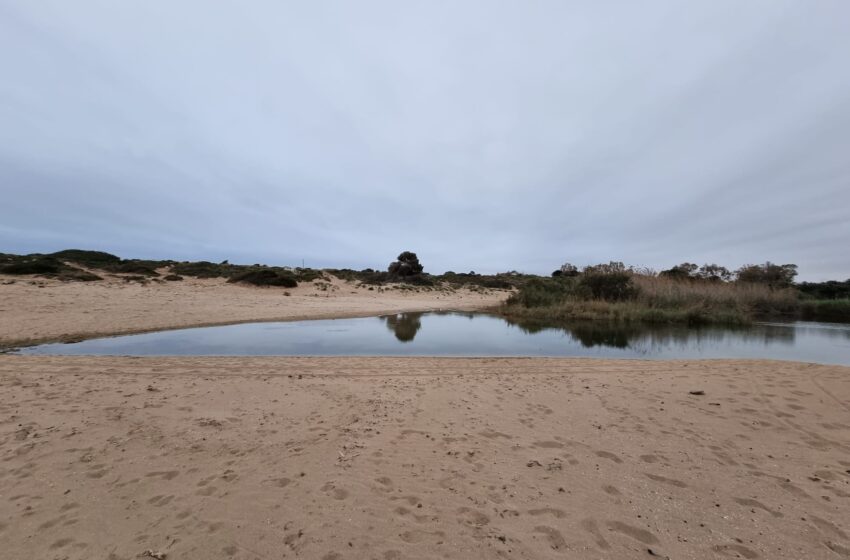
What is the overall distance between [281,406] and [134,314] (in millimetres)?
12387

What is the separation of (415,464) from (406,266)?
40.3 metres

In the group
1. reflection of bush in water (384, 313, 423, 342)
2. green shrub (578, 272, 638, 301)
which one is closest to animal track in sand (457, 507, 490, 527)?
reflection of bush in water (384, 313, 423, 342)

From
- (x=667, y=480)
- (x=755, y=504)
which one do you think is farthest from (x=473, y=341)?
(x=755, y=504)

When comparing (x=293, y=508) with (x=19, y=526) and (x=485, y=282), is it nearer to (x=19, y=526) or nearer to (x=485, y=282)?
(x=19, y=526)

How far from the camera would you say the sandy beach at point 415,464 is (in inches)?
102

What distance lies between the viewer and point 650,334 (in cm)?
1367

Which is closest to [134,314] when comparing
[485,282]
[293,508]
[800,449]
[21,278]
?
[21,278]

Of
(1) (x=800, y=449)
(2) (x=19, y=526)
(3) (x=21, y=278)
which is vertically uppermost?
(3) (x=21, y=278)

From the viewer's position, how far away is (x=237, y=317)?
15.7 metres

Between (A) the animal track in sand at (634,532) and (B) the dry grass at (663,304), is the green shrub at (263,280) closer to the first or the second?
(B) the dry grass at (663,304)

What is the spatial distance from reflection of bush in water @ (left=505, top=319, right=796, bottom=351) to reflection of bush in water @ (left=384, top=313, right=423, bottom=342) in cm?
412

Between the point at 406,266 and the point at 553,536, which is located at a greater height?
the point at 406,266

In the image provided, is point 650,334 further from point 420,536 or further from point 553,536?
point 420,536

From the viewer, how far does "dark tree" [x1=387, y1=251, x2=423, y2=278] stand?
4333 cm
